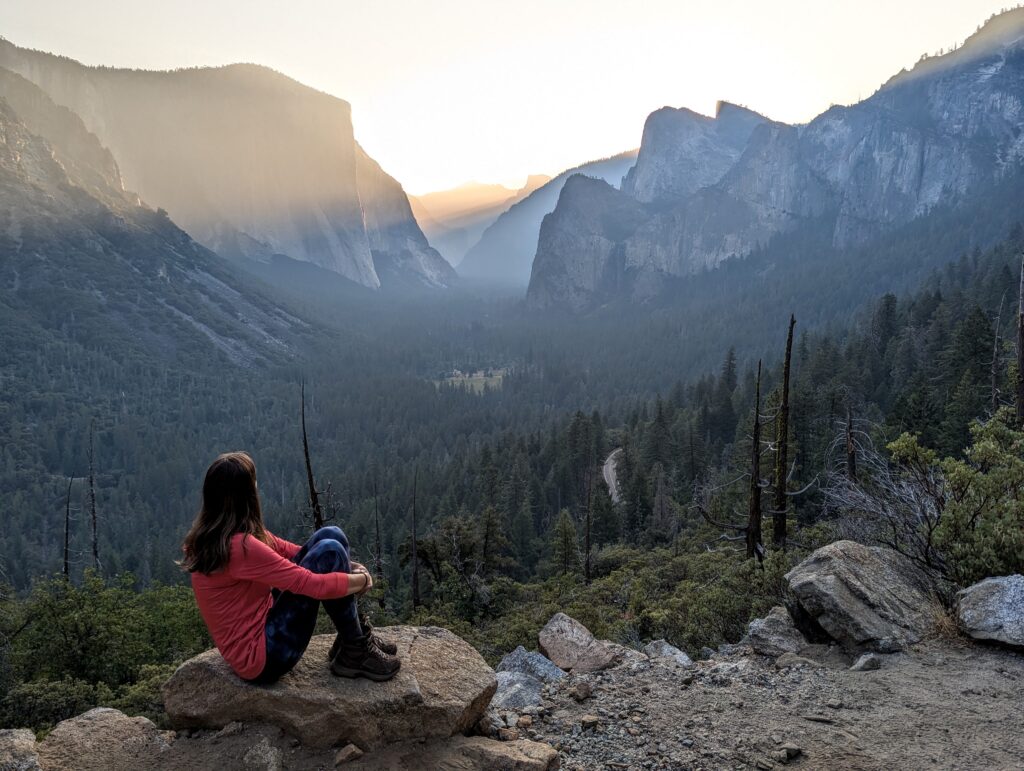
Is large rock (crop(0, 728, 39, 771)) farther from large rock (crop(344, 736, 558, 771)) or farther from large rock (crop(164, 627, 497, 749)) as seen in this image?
large rock (crop(344, 736, 558, 771))

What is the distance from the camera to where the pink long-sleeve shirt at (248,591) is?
417 cm

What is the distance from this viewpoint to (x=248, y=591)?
4.44m

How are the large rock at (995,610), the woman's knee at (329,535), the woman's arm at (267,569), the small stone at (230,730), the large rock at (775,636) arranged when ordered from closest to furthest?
the woman's arm at (267,569) < the small stone at (230,730) < the woman's knee at (329,535) < the large rock at (995,610) < the large rock at (775,636)

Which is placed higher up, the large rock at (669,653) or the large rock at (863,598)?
the large rock at (863,598)

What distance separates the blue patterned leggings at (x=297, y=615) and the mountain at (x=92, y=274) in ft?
490

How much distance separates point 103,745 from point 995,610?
8651 millimetres

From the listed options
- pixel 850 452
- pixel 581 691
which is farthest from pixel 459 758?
pixel 850 452

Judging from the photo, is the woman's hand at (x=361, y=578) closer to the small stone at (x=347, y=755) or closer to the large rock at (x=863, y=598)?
the small stone at (x=347, y=755)

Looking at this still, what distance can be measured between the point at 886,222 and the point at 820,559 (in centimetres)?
22227

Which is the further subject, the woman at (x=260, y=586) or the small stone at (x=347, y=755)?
the small stone at (x=347, y=755)

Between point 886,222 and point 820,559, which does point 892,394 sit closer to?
point 820,559

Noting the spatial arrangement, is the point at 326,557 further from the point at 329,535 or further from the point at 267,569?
the point at 267,569

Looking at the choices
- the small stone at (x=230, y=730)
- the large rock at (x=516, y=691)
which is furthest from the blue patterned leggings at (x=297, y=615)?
the large rock at (x=516, y=691)

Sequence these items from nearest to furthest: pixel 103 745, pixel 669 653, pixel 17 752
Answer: pixel 17 752 < pixel 103 745 < pixel 669 653
